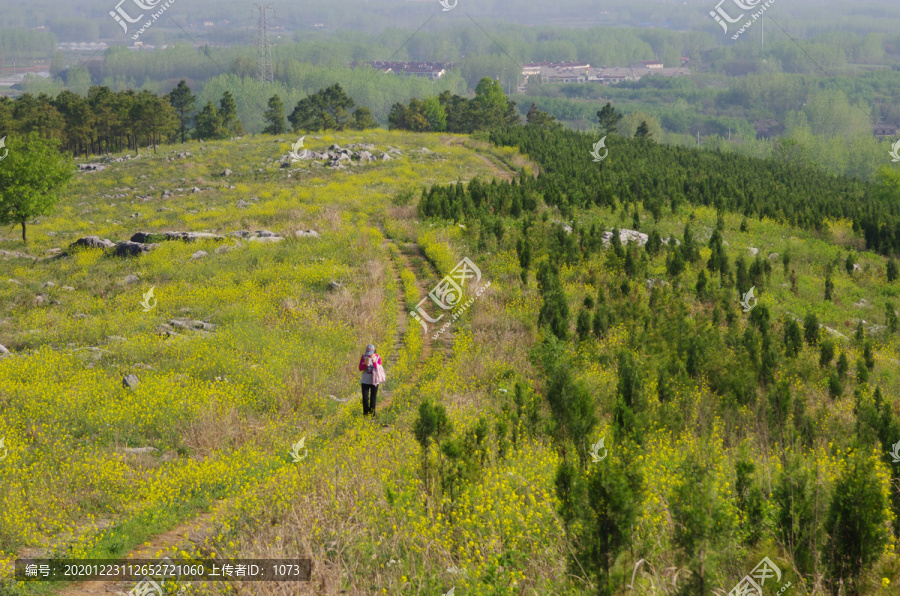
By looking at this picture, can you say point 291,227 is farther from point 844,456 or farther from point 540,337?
point 844,456

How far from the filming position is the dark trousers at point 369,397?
11.2 metres

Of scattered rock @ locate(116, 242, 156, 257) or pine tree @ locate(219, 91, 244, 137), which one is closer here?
scattered rock @ locate(116, 242, 156, 257)

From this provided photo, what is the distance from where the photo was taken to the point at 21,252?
2788 cm

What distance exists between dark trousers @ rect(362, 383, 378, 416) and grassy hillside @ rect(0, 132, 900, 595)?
9.1 inches

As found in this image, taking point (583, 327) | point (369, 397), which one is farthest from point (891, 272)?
point (369, 397)

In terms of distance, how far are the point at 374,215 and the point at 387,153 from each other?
21.6 metres

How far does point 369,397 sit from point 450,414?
170 centimetres

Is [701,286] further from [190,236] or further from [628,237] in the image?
[190,236]

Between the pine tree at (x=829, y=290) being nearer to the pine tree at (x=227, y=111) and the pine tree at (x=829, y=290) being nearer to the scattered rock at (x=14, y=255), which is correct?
the scattered rock at (x=14, y=255)

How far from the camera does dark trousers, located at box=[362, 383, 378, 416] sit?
36.9 ft

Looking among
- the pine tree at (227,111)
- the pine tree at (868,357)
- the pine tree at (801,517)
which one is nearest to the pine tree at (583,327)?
the pine tree at (868,357)

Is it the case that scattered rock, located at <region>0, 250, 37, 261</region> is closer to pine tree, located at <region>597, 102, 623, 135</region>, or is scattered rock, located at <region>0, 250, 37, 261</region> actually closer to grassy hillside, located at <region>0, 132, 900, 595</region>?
grassy hillside, located at <region>0, 132, 900, 595</region>

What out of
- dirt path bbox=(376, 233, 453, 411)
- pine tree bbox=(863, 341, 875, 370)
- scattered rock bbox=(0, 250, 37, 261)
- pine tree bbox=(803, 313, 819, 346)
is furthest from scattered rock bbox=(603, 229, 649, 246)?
scattered rock bbox=(0, 250, 37, 261)

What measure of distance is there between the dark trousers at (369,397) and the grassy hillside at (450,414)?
0.23 m
